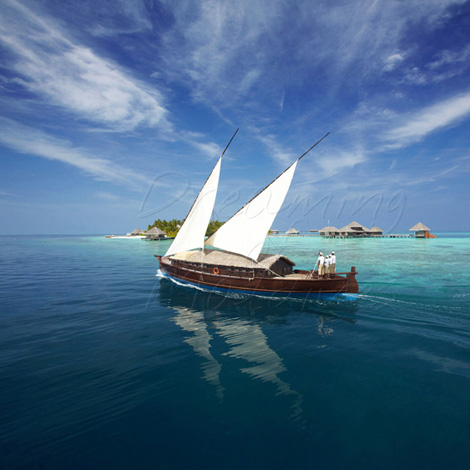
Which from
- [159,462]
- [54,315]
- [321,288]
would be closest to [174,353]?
[159,462]

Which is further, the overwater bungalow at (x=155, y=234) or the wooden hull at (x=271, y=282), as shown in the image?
the overwater bungalow at (x=155, y=234)

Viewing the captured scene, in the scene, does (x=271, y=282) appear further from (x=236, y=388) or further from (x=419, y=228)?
(x=419, y=228)

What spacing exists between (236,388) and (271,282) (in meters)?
10.7

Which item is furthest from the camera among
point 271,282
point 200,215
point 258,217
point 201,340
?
point 200,215

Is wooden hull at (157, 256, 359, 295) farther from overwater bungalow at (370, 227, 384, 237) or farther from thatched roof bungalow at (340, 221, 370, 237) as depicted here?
overwater bungalow at (370, 227, 384, 237)

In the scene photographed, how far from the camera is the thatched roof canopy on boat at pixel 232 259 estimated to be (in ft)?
62.0

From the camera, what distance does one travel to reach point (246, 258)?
782 inches

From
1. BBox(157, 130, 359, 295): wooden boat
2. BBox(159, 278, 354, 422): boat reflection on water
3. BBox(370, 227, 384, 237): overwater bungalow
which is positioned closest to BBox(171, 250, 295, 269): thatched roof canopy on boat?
BBox(157, 130, 359, 295): wooden boat

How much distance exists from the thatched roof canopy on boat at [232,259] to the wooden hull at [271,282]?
72 centimetres

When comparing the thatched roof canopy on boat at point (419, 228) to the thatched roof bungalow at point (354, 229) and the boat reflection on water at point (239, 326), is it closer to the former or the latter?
the thatched roof bungalow at point (354, 229)

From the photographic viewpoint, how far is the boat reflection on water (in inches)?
324

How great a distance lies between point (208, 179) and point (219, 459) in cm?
2048

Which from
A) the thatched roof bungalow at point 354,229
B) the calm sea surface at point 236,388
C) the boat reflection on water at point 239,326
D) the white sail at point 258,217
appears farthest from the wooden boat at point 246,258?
the thatched roof bungalow at point 354,229

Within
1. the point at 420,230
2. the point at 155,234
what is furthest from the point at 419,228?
the point at 155,234
